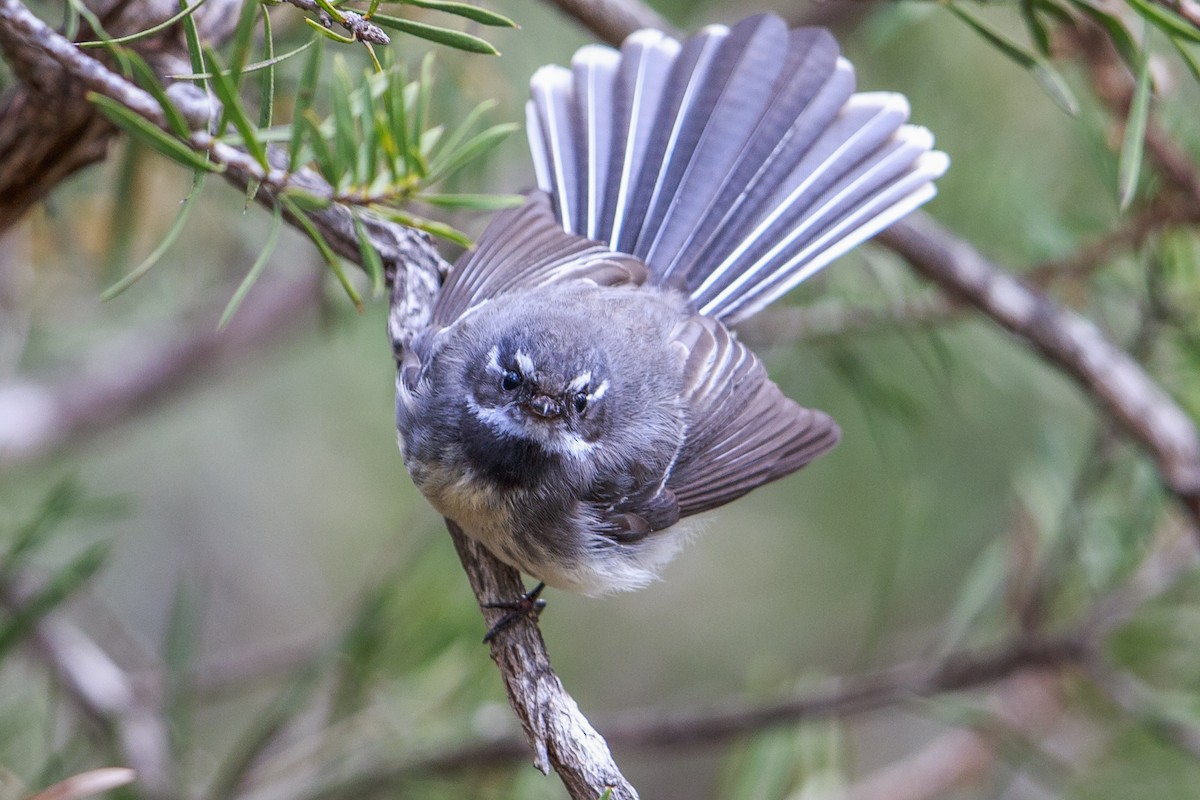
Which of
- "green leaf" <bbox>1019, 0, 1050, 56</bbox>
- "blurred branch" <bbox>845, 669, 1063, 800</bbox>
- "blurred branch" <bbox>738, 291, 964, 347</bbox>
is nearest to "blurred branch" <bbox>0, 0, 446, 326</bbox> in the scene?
"green leaf" <bbox>1019, 0, 1050, 56</bbox>

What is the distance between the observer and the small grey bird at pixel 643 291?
6.88 feet

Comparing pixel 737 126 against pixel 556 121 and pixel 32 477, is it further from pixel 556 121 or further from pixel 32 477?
pixel 32 477

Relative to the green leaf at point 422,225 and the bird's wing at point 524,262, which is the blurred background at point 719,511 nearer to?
the bird's wing at point 524,262

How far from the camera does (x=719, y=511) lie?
2.78 meters

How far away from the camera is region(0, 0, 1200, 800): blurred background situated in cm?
234

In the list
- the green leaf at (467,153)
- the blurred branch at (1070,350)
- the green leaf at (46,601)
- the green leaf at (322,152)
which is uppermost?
the green leaf at (322,152)

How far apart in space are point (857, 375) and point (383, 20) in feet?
5.29

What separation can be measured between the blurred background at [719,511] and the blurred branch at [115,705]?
0.11 ft

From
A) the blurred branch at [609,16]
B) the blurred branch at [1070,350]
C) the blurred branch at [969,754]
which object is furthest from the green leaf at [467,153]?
the blurred branch at [969,754]

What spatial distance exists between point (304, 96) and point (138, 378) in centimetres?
221

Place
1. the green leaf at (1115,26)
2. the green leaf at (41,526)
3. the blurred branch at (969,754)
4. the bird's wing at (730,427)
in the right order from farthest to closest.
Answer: the blurred branch at (969,754)
the bird's wing at (730,427)
the green leaf at (41,526)
the green leaf at (1115,26)

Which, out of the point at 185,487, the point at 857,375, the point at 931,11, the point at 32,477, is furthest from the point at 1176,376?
the point at 185,487

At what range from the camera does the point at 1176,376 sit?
8.73 ft

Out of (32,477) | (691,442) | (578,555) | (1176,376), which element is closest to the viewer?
(578,555)
